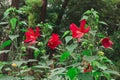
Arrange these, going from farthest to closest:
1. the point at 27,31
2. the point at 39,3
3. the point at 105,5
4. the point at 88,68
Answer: the point at 105,5 < the point at 39,3 < the point at 27,31 < the point at 88,68

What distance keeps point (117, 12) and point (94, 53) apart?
5624mm

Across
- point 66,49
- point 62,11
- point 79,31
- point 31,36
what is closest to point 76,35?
point 79,31

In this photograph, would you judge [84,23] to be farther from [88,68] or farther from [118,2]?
[118,2]

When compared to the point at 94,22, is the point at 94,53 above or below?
below

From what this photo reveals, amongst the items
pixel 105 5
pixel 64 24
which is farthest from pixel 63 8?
pixel 105 5

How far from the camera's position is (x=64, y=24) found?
24.1 ft

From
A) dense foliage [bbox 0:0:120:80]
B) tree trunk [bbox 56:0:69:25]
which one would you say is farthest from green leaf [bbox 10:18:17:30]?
tree trunk [bbox 56:0:69:25]

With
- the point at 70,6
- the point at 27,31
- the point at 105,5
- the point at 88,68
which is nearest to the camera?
the point at 88,68

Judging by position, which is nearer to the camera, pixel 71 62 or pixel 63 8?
pixel 71 62

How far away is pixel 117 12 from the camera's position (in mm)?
7113

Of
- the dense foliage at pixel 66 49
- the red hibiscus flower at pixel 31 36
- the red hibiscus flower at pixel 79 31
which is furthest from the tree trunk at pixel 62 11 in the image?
the red hibiscus flower at pixel 79 31

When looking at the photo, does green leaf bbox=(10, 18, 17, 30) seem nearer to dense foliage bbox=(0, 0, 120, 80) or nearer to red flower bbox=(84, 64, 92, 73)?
dense foliage bbox=(0, 0, 120, 80)

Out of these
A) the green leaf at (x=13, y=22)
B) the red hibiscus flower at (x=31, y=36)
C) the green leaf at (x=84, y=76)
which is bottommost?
the green leaf at (x=84, y=76)

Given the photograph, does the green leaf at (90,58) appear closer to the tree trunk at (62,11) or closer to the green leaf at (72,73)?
the green leaf at (72,73)
